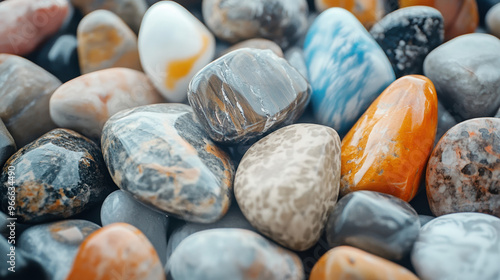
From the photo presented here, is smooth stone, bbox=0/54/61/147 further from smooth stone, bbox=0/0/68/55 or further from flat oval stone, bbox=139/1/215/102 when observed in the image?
flat oval stone, bbox=139/1/215/102

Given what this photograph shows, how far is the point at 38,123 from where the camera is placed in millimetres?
881

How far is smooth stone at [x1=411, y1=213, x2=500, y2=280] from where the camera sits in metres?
0.58

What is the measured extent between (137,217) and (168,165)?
0.44 feet

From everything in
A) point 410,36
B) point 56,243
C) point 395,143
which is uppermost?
point 410,36

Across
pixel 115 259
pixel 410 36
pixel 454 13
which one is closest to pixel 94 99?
pixel 115 259

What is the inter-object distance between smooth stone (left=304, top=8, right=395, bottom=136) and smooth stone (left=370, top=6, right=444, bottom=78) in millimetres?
89

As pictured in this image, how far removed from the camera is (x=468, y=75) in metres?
0.81

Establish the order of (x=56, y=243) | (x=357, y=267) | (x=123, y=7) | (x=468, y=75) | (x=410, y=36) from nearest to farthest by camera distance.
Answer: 1. (x=357, y=267)
2. (x=56, y=243)
3. (x=468, y=75)
4. (x=410, y=36)
5. (x=123, y=7)

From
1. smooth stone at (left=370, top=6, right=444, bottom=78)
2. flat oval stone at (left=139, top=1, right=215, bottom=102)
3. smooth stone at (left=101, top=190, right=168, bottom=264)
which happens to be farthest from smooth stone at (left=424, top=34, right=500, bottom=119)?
smooth stone at (left=101, top=190, right=168, bottom=264)

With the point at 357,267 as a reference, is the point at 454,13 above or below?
above

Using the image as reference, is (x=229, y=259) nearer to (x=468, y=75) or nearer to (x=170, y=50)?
(x=170, y=50)

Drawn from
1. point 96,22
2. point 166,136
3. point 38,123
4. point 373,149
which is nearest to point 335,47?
point 373,149

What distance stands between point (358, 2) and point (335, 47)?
0.26 meters

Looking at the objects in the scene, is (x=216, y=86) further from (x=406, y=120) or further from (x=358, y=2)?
(x=358, y=2)
